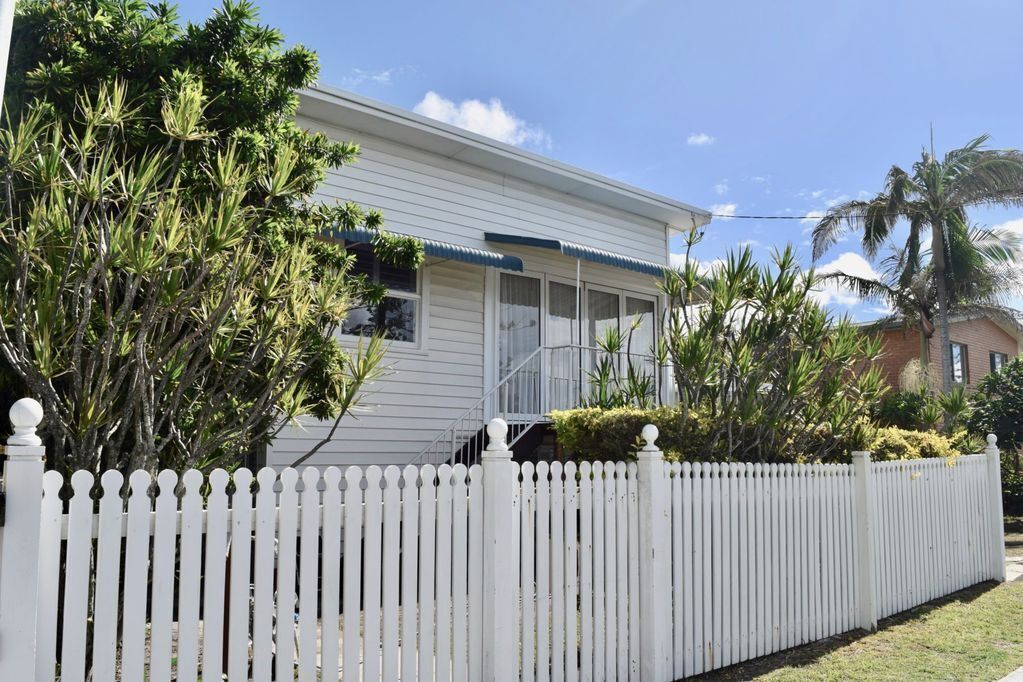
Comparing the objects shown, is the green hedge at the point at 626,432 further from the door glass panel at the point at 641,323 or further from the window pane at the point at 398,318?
the door glass panel at the point at 641,323

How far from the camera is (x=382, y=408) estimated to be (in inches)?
404

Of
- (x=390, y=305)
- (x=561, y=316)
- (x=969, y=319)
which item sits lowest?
(x=390, y=305)

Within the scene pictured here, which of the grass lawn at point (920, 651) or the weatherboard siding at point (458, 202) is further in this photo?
the weatherboard siding at point (458, 202)

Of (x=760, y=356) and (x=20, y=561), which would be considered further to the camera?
(x=760, y=356)

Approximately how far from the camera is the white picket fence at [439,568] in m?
3.40

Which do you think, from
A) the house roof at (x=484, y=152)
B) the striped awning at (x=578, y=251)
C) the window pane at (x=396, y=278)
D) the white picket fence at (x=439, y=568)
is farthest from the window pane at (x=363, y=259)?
the white picket fence at (x=439, y=568)

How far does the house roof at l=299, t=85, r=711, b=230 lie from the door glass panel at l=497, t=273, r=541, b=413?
1548 millimetres

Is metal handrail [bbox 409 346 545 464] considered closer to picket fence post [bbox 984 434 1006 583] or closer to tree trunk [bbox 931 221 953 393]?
picket fence post [bbox 984 434 1006 583]

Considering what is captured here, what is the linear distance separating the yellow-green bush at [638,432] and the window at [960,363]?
22453 mm

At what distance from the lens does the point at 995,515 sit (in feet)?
32.9

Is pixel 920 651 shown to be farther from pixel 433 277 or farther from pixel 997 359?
pixel 997 359

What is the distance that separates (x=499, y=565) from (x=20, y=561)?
231cm

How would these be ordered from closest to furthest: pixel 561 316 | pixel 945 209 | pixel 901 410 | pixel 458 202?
pixel 458 202
pixel 561 316
pixel 901 410
pixel 945 209

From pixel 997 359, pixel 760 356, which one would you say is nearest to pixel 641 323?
pixel 760 356
